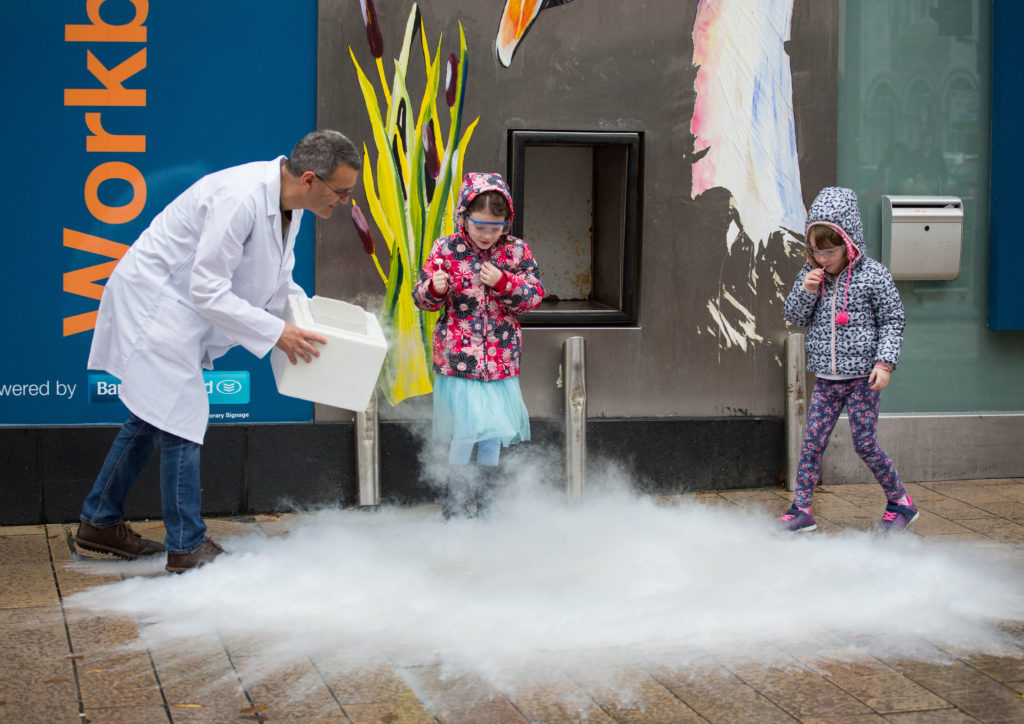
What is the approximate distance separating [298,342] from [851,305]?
8.56ft

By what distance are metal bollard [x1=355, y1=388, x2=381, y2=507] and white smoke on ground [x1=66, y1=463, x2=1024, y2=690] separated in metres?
0.27

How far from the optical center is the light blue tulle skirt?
17.8 feet

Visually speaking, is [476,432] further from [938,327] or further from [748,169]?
[938,327]

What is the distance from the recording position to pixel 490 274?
523 centimetres

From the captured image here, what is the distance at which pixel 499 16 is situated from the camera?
6.19 m

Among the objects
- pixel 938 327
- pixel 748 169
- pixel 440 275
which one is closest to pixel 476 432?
pixel 440 275

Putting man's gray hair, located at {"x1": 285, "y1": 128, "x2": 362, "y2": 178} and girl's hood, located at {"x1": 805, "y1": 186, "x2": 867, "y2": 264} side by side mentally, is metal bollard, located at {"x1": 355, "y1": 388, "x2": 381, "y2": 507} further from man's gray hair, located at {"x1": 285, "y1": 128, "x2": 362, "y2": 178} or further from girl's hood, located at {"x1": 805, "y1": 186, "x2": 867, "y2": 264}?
girl's hood, located at {"x1": 805, "y1": 186, "x2": 867, "y2": 264}

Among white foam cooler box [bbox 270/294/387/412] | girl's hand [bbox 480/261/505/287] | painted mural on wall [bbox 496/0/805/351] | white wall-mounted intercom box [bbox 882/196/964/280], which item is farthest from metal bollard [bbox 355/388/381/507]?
white wall-mounted intercom box [bbox 882/196/964/280]


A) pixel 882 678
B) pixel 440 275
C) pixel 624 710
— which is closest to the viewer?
pixel 624 710

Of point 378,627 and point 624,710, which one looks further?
point 378,627

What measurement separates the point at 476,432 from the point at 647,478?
1.52 metres

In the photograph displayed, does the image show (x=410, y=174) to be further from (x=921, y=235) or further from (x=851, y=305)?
(x=921, y=235)

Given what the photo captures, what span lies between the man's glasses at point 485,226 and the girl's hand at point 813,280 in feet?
4.76

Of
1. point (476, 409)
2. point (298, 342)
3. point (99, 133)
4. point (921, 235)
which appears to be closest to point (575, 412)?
point (476, 409)
